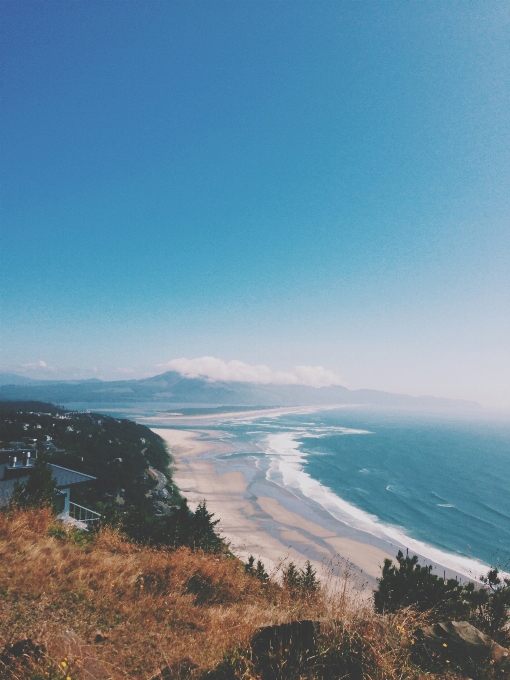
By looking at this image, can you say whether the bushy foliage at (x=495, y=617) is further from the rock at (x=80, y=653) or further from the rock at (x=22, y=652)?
the rock at (x=22, y=652)

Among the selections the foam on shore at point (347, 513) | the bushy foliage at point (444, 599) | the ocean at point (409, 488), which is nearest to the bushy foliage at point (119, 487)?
the bushy foliage at point (444, 599)

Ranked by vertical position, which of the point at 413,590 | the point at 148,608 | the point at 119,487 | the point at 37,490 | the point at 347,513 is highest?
the point at 37,490

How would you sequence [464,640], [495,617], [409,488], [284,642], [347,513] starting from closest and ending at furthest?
[284,642], [464,640], [495,617], [347,513], [409,488]

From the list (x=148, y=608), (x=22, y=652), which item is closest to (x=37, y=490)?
(x=148, y=608)

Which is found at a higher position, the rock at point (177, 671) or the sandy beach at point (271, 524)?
the rock at point (177, 671)

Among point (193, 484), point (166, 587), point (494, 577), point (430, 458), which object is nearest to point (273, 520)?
point (193, 484)

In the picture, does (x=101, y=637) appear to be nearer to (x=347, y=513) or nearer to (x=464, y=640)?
(x=464, y=640)

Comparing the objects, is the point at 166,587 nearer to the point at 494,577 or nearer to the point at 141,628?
the point at 141,628
